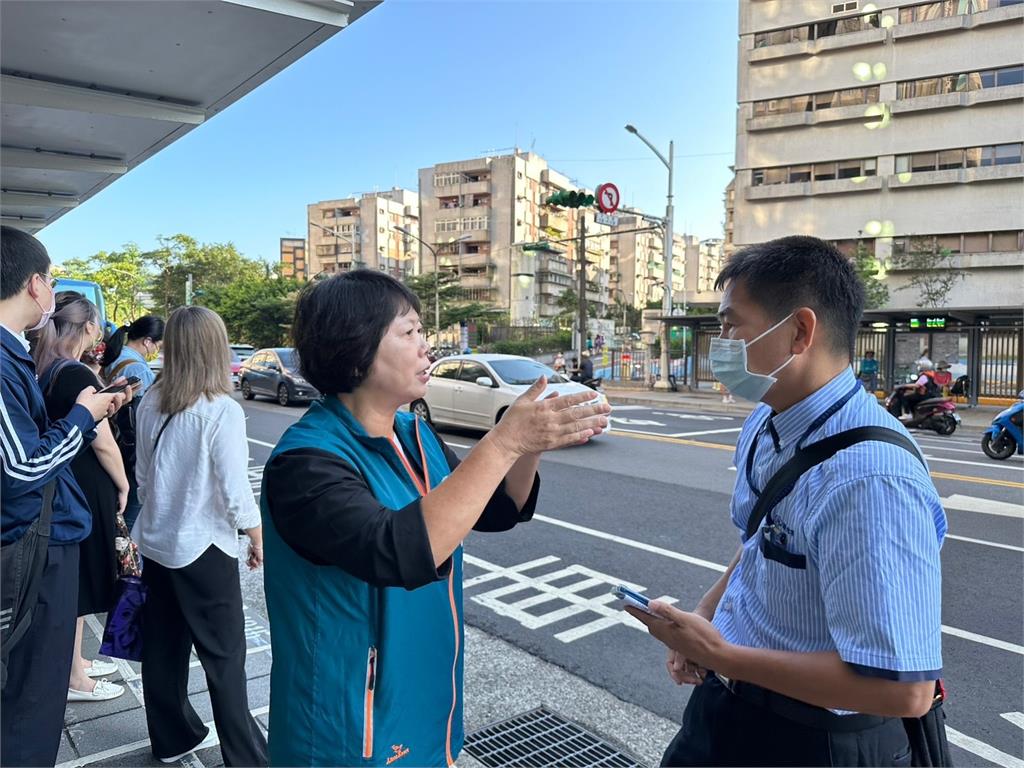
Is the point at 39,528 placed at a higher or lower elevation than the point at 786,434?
lower

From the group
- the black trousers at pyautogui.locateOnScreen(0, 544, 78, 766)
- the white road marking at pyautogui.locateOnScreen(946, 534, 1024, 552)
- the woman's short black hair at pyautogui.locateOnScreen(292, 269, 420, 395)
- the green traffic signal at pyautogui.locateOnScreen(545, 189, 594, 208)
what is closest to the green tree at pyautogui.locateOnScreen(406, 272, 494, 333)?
the green traffic signal at pyautogui.locateOnScreen(545, 189, 594, 208)

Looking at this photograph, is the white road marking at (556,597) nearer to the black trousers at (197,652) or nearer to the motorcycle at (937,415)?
the black trousers at (197,652)

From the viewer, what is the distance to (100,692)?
11.5 feet

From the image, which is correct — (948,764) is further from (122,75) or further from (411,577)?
(122,75)

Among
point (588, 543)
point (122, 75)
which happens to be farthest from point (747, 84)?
point (122, 75)

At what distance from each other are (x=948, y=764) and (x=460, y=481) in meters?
1.27

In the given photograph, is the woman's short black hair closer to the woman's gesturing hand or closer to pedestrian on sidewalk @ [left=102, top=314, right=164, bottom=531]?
the woman's gesturing hand

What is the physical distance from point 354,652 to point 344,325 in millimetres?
753

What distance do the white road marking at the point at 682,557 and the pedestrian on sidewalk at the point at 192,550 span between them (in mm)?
3886

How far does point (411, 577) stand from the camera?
144 cm

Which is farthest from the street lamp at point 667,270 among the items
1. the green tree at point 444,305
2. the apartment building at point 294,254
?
the apartment building at point 294,254

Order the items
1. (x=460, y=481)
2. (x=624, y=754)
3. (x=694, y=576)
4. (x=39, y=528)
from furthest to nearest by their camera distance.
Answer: (x=694, y=576) → (x=624, y=754) → (x=39, y=528) → (x=460, y=481)

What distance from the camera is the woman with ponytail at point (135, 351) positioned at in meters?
4.54

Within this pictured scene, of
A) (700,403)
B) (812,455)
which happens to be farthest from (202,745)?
(700,403)
